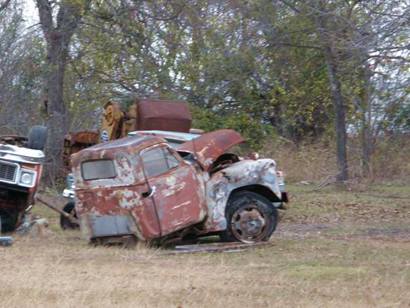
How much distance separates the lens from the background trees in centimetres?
2052

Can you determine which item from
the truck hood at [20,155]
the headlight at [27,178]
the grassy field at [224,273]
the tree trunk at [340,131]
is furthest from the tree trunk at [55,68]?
the headlight at [27,178]

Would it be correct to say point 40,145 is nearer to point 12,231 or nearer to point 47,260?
point 12,231

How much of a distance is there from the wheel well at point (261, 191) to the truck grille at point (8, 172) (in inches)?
125

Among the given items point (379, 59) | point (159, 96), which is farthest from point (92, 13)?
point (379, 59)

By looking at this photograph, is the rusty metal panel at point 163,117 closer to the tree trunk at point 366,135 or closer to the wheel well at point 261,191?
the wheel well at point 261,191

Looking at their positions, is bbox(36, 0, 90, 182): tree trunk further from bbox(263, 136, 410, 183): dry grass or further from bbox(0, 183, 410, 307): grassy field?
bbox(263, 136, 410, 183): dry grass

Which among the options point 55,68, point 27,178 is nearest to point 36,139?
point 27,178

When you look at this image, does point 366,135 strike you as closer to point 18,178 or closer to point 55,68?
point 55,68

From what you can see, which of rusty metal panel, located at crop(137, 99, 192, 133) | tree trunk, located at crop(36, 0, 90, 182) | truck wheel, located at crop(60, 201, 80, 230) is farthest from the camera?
tree trunk, located at crop(36, 0, 90, 182)

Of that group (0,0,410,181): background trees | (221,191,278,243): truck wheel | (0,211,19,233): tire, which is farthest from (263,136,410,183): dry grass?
(0,211,19,233): tire

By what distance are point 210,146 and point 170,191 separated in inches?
39.0

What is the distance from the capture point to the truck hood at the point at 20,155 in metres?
14.5

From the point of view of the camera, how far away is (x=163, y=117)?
57.2ft

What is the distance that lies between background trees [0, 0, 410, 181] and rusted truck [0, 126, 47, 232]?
16.8 feet
